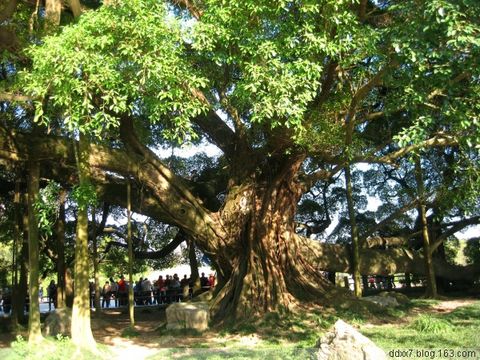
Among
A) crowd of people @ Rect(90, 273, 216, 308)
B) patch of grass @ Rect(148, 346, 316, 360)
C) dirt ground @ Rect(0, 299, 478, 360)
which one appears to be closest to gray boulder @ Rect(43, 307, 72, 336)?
dirt ground @ Rect(0, 299, 478, 360)

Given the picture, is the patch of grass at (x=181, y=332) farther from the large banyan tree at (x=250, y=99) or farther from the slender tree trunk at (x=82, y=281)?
the slender tree trunk at (x=82, y=281)

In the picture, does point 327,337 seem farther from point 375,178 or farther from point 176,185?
point 375,178

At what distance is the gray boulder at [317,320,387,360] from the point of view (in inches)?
206

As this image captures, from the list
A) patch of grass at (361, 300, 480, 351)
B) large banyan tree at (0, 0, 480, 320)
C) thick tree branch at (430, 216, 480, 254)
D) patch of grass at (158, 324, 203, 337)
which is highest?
large banyan tree at (0, 0, 480, 320)

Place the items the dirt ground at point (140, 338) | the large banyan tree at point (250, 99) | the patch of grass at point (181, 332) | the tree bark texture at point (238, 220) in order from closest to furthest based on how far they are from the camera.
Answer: the large banyan tree at point (250, 99), the dirt ground at point (140, 338), the patch of grass at point (181, 332), the tree bark texture at point (238, 220)

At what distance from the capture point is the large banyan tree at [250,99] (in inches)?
247

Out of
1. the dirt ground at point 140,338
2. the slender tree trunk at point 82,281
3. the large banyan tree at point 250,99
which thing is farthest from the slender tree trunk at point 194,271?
the slender tree trunk at point 82,281

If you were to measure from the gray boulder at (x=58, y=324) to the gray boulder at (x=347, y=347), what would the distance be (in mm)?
6436

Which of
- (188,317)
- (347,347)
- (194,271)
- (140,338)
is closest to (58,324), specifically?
(140,338)

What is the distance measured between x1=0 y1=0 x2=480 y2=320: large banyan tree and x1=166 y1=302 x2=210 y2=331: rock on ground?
25.5 inches

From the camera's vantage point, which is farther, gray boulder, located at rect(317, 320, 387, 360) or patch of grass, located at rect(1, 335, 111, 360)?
patch of grass, located at rect(1, 335, 111, 360)

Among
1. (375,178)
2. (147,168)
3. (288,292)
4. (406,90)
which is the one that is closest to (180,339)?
(288,292)

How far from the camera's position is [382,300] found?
39.5ft

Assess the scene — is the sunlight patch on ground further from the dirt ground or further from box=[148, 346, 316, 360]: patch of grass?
box=[148, 346, 316, 360]: patch of grass
